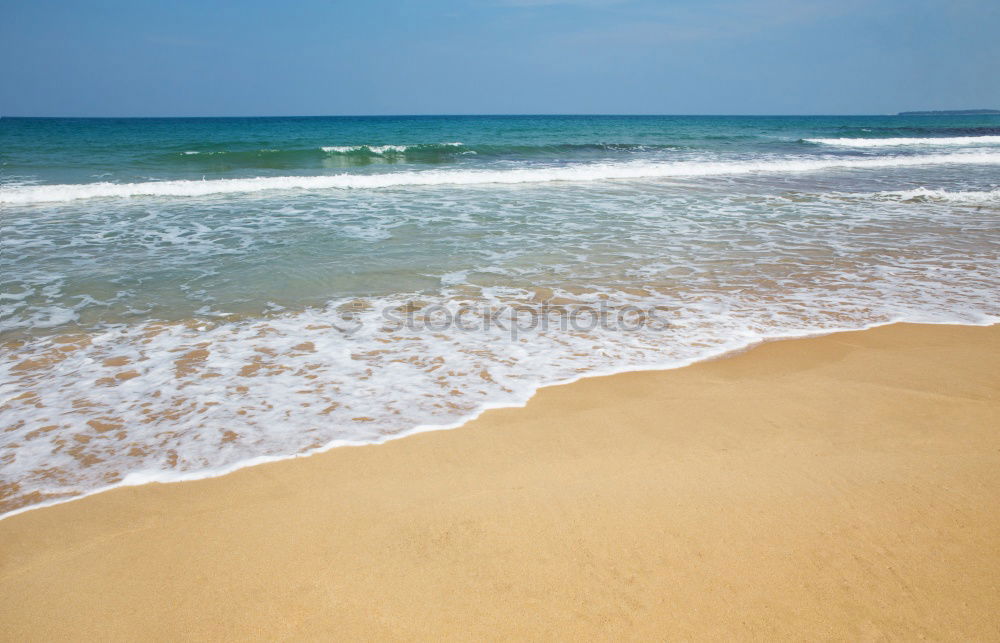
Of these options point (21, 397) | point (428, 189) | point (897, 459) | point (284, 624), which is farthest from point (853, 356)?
point (428, 189)

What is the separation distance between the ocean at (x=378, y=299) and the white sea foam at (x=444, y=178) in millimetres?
203

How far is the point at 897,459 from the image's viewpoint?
9.27 feet

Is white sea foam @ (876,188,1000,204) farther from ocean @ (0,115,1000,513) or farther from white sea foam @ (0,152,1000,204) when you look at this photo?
white sea foam @ (0,152,1000,204)

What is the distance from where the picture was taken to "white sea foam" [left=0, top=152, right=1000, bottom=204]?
13.1m

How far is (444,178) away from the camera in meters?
16.4

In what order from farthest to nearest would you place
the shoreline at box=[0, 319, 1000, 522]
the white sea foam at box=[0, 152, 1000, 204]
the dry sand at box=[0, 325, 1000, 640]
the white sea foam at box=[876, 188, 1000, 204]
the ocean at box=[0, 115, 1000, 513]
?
the white sea foam at box=[0, 152, 1000, 204] → the white sea foam at box=[876, 188, 1000, 204] → the ocean at box=[0, 115, 1000, 513] → the shoreline at box=[0, 319, 1000, 522] → the dry sand at box=[0, 325, 1000, 640]

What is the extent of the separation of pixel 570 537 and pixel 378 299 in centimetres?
367

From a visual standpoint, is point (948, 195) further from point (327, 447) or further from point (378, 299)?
point (327, 447)

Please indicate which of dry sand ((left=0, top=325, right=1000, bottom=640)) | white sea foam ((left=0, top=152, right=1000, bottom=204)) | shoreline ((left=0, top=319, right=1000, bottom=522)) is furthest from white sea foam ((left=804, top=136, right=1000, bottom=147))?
dry sand ((left=0, top=325, right=1000, bottom=640))

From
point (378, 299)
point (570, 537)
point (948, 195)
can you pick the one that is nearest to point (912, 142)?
point (948, 195)

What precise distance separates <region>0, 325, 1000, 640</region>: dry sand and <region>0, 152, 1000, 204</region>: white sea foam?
42.1 ft

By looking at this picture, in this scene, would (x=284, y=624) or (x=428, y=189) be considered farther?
(x=428, y=189)

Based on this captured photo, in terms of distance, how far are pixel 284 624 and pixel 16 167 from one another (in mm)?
21762

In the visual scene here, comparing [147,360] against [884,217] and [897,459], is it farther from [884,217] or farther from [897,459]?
[884,217]
